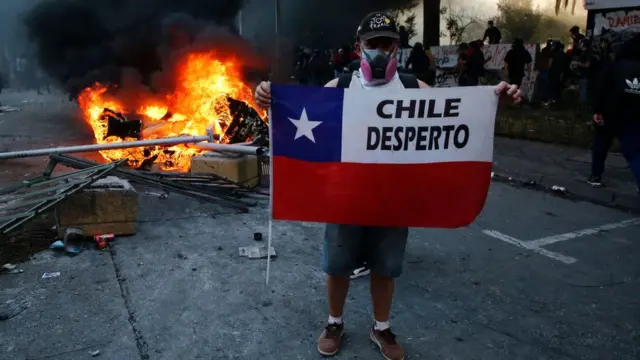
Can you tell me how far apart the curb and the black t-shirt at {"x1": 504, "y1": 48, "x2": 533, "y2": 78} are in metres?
6.65

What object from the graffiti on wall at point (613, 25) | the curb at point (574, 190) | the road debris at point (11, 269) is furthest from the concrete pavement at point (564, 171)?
the road debris at point (11, 269)

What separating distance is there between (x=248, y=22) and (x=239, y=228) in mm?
13773

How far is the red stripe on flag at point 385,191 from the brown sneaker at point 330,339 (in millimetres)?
655

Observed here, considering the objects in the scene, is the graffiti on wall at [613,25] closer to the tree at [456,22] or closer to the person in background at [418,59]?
the person in background at [418,59]

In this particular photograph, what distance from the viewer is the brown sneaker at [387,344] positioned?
2.86m

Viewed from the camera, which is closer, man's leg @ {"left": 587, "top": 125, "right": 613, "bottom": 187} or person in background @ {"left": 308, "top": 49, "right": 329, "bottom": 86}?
man's leg @ {"left": 587, "top": 125, "right": 613, "bottom": 187}

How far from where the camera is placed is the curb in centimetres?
593

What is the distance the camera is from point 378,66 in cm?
272

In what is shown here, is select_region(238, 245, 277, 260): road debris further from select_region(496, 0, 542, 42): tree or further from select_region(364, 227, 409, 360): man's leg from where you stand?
select_region(496, 0, 542, 42): tree

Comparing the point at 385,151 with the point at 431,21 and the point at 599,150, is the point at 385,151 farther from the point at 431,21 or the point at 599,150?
the point at 431,21

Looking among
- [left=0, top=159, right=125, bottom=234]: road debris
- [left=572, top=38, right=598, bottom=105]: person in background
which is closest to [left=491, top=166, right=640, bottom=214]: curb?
[left=0, top=159, right=125, bottom=234]: road debris

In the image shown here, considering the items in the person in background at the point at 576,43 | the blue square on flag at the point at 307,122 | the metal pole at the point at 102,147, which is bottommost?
the metal pole at the point at 102,147

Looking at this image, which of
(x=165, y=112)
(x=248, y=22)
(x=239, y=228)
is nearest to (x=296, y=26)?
(x=248, y=22)

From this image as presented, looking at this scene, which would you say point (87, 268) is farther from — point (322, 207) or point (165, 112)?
point (165, 112)
